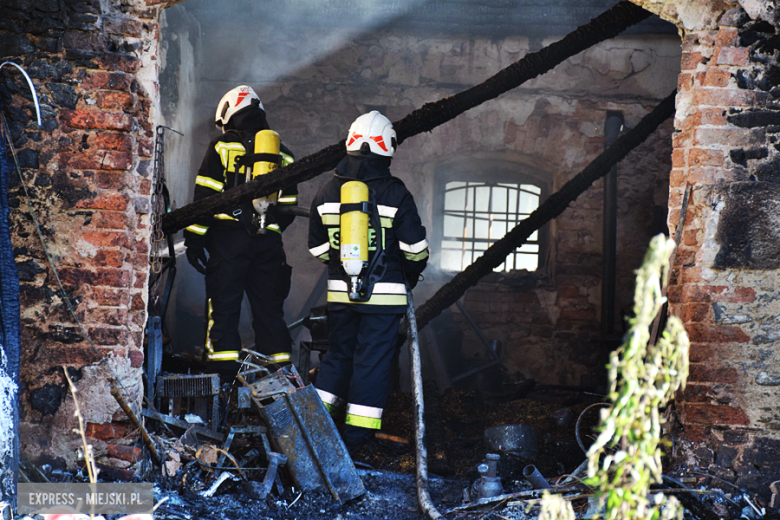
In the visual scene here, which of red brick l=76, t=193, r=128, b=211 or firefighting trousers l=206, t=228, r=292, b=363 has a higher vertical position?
red brick l=76, t=193, r=128, b=211

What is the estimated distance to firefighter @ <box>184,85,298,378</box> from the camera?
4117 millimetres

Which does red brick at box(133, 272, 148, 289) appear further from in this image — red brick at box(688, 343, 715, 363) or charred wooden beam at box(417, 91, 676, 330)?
red brick at box(688, 343, 715, 363)

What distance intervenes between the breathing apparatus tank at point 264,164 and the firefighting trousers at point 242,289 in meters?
0.19

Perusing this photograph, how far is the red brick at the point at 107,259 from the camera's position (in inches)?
112

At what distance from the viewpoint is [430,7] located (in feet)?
20.9

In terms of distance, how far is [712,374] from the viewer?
3006 mm

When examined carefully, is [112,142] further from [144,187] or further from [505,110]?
[505,110]

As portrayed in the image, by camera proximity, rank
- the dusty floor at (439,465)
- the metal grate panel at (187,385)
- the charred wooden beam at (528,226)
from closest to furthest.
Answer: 1. the dusty floor at (439,465)
2. the metal grate panel at (187,385)
3. the charred wooden beam at (528,226)

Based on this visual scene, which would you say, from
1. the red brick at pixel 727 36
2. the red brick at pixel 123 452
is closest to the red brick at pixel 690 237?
the red brick at pixel 727 36

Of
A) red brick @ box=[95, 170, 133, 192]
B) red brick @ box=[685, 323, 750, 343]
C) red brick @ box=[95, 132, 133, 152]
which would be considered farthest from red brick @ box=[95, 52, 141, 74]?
red brick @ box=[685, 323, 750, 343]

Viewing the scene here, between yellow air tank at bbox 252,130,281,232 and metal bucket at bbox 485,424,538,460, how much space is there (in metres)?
1.96

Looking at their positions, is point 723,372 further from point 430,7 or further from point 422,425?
point 430,7

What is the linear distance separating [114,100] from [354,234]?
1.39m

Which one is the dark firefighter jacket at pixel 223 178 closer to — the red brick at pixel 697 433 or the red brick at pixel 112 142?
the red brick at pixel 112 142
